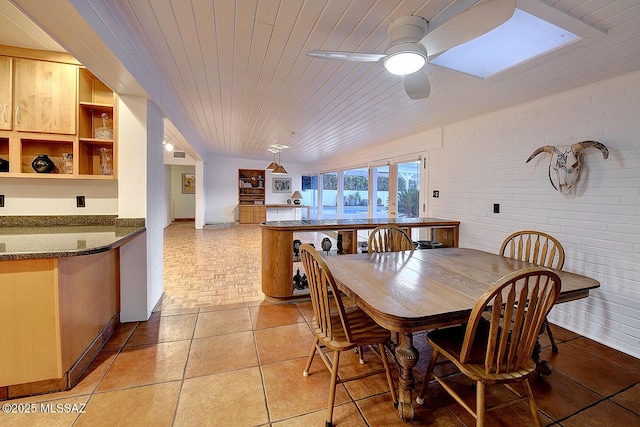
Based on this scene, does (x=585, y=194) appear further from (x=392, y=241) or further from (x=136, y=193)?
(x=136, y=193)

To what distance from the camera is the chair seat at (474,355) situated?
1185 mm

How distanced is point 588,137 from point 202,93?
12.4 ft

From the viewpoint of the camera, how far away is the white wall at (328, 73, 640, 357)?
84.0 inches

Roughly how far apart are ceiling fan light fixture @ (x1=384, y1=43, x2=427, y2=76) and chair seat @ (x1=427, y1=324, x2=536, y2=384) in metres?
1.54

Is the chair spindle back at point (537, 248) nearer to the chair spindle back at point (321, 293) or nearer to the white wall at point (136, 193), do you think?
the chair spindle back at point (321, 293)

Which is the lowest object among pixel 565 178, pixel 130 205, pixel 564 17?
pixel 130 205

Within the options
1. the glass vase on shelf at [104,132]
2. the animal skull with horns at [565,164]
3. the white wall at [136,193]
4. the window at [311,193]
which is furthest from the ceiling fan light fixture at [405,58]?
the window at [311,193]

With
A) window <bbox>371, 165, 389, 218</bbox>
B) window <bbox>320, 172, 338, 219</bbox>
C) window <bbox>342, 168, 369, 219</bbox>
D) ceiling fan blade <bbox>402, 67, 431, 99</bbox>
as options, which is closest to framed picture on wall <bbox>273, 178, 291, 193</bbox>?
window <bbox>320, 172, 338, 219</bbox>

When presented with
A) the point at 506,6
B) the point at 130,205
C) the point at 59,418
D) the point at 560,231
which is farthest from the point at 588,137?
the point at 59,418

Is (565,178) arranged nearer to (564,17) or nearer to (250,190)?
(564,17)

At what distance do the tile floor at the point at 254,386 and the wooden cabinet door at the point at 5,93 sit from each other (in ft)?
6.21

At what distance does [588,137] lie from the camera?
237cm

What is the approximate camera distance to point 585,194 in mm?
2385

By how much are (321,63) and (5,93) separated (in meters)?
2.48
